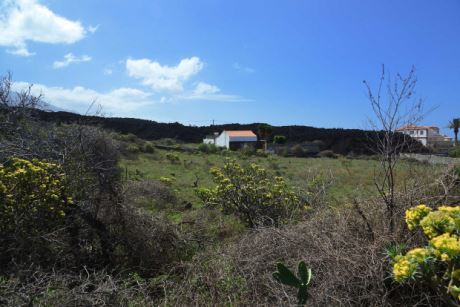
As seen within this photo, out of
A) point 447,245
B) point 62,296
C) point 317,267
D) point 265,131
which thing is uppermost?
point 265,131

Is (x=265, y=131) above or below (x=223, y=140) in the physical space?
above

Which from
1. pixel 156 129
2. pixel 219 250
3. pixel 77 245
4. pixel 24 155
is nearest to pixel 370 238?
pixel 219 250

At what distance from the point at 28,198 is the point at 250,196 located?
12.9 ft

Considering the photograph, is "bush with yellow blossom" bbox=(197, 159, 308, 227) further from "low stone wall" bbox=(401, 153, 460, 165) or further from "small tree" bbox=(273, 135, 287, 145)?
"small tree" bbox=(273, 135, 287, 145)

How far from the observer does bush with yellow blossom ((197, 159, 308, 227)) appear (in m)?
7.46

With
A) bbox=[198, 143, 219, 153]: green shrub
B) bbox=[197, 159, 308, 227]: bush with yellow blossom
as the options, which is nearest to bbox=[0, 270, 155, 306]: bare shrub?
bbox=[197, 159, 308, 227]: bush with yellow blossom

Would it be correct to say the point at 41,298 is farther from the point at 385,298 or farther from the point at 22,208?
the point at 385,298

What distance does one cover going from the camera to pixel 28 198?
193 inches

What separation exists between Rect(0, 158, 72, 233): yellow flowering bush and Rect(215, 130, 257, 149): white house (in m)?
53.8

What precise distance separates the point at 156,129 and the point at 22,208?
5455 cm

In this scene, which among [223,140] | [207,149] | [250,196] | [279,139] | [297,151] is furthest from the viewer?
[279,139]

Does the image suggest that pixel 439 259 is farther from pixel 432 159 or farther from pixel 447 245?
pixel 432 159

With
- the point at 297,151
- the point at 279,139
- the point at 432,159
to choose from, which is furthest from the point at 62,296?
the point at 279,139

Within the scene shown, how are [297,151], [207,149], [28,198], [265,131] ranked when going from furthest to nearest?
[265,131]
[297,151]
[207,149]
[28,198]
